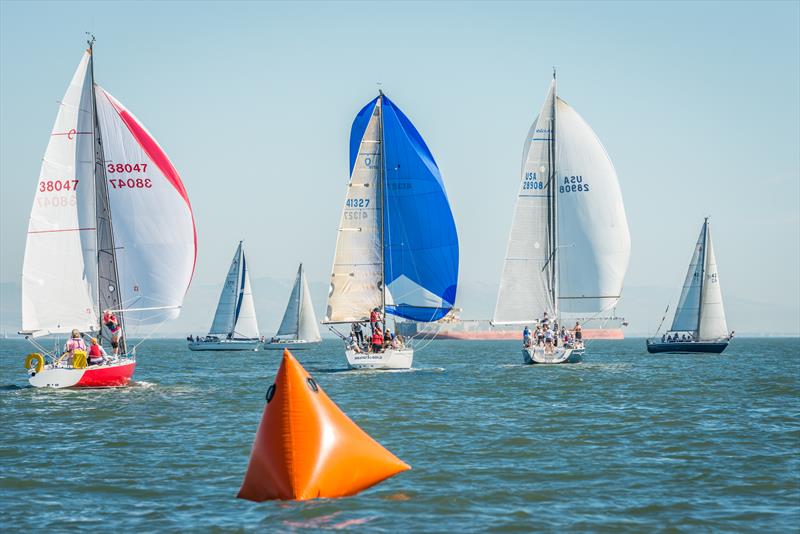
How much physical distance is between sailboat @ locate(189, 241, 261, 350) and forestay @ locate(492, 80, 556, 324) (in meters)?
55.4

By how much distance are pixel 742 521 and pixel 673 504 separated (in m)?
1.19

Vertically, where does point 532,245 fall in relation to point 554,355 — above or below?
above

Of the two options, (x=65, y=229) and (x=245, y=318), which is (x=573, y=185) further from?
(x=245, y=318)

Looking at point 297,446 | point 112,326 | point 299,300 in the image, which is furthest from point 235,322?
point 297,446

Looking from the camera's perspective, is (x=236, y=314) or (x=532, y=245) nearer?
(x=532, y=245)

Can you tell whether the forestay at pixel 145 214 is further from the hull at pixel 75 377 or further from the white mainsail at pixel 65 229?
the hull at pixel 75 377

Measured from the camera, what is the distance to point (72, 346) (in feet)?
108

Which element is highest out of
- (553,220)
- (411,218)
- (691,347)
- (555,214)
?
(555,214)

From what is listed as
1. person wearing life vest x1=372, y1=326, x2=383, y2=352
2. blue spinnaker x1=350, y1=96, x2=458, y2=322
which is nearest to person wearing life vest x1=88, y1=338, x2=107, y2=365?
person wearing life vest x1=372, y1=326, x2=383, y2=352

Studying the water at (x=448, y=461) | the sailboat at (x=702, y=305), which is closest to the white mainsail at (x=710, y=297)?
the sailboat at (x=702, y=305)

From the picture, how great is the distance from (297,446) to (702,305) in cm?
6504

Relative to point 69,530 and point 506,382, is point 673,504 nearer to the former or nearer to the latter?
point 69,530

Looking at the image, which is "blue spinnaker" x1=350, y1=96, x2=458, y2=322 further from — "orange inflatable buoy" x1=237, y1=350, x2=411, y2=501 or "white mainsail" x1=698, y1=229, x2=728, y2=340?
"white mainsail" x1=698, y1=229, x2=728, y2=340

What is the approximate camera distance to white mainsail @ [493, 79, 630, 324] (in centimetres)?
5162
